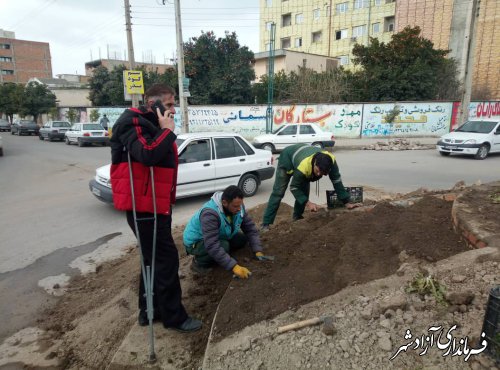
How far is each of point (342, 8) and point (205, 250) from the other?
47.7 metres

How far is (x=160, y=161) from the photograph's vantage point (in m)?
2.59

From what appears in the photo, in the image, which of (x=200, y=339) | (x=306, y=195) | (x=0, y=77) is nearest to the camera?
(x=200, y=339)

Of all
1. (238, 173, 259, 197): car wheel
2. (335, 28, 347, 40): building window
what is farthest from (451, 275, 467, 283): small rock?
(335, 28, 347, 40): building window

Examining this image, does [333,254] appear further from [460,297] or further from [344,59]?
[344,59]

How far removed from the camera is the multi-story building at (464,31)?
3597 cm

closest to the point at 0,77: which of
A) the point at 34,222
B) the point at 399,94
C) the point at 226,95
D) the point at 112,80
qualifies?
the point at 112,80

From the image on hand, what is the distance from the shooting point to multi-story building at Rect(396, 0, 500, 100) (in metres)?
36.0

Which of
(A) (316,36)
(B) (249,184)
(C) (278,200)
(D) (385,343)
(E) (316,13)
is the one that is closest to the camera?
(D) (385,343)

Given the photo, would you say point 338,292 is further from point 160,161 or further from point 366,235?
point 160,161

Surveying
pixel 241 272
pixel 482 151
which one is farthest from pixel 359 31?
pixel 241 272

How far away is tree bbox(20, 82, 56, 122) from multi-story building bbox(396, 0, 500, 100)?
40.8m

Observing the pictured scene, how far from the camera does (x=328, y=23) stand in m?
45.6

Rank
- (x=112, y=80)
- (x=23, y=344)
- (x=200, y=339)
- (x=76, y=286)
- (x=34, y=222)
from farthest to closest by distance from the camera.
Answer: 1. (x=112, y=80)
2. (x=34, y=222)
3. (x=76, y=286)
4. (x=23, y=344)
5. (x=200, y=339)

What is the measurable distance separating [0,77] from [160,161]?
82.0m
